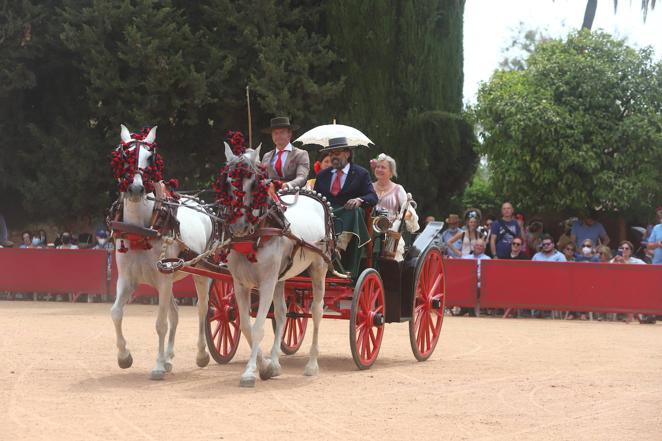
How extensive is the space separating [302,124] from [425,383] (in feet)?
46.0

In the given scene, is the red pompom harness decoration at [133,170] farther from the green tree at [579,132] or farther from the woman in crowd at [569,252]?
the green tree at [579,132]

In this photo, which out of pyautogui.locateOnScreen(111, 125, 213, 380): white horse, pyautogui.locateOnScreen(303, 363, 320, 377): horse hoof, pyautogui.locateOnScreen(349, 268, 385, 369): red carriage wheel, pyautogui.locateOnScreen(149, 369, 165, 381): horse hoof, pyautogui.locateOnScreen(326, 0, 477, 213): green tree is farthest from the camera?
pyautogui.locateOnScreen(326, 0, 477, 213): green tree

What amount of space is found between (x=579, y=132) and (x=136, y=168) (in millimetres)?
15241

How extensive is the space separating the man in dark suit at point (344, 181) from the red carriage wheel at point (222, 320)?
56.9 inches

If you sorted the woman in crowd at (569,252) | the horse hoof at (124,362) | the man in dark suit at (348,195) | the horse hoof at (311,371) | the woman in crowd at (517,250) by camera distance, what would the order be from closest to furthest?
the horse hoof at (124,362)
the horse hoof at (311,371)
the man in dark suit at (348,195)
the woman in crowd at (517,250)
the woman in crowd at (569,252)

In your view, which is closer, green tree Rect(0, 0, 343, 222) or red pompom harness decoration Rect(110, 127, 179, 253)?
red pompom harness decoration Rect(110, 127, 179, 253)

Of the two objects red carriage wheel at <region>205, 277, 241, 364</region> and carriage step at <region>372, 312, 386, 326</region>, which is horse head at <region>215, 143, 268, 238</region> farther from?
carriage step at <region>372, 312, 386, 326</region>

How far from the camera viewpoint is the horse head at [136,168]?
10.0 meters

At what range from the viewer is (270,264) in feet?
34.1

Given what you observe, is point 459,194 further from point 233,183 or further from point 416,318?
point 233,183

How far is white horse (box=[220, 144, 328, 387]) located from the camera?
1017 cm

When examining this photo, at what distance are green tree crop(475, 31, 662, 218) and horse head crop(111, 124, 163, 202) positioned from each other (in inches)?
566

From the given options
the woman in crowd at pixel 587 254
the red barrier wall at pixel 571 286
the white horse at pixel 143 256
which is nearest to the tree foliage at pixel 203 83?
the woman in crowd at pixel 587 254

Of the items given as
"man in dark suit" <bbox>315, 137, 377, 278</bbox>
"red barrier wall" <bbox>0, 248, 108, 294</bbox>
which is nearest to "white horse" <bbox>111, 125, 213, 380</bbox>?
"man in dark suit" <bbox>315, 137, 377, 278</bbox>
